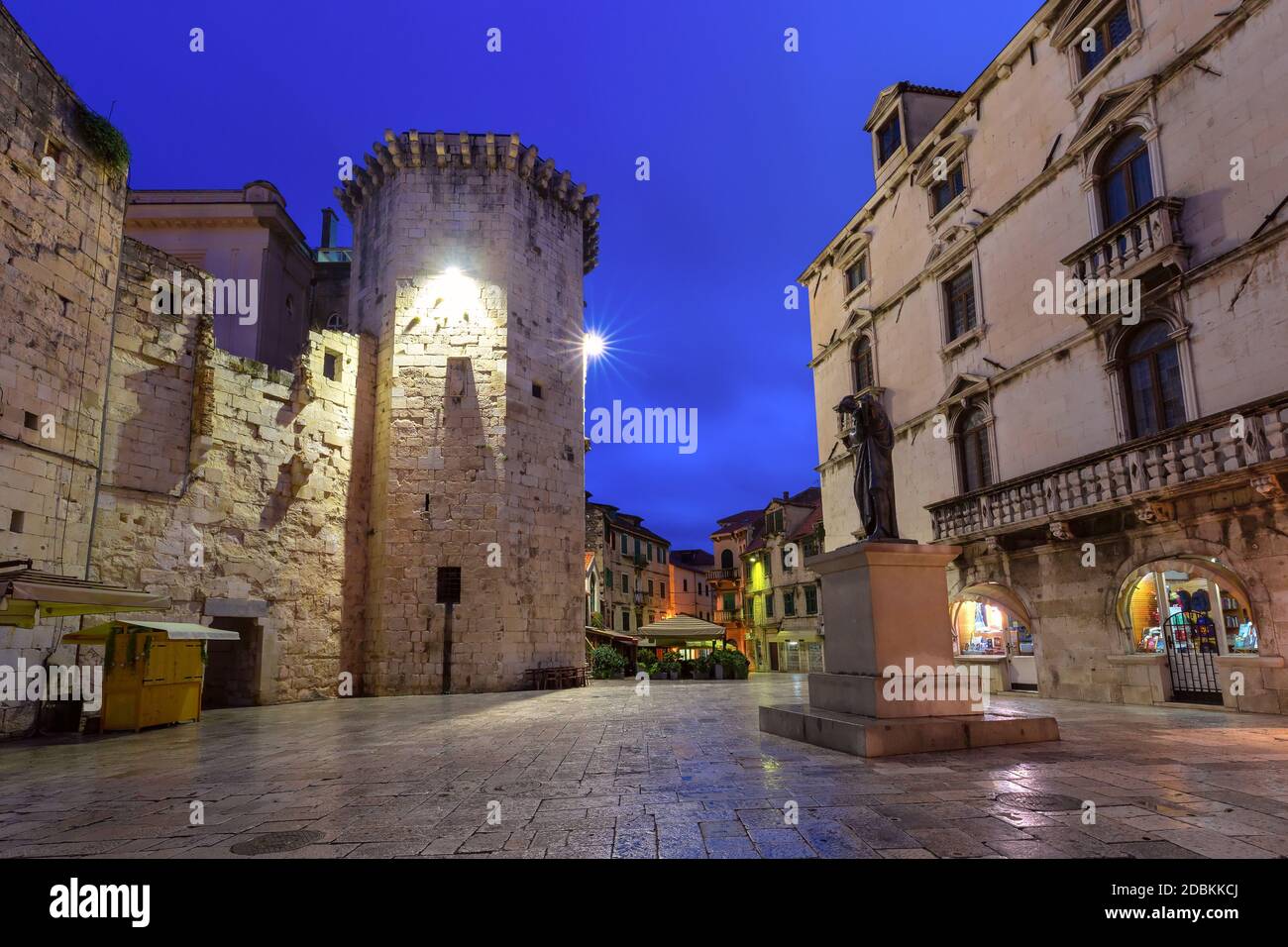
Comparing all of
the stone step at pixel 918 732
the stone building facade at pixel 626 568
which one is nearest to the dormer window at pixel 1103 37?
the stone step at pixel 918 732

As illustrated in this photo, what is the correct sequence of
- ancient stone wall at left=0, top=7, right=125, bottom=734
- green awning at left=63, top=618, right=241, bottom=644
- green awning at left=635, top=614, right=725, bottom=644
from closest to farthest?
green awning at left=63, top=618, right=241, bottom=644 < ancient stone wall at left=0, top=7, right=125, bottom=734 < green awning at left=635, top=614, right=725, bottom=644

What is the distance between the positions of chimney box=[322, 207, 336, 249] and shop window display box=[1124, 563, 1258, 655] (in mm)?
31512

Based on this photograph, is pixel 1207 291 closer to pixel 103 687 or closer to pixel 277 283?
pixel 103 687

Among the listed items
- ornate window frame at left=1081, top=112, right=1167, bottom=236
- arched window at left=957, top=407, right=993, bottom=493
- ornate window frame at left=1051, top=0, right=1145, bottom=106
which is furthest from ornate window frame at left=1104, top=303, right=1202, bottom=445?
ornate window frame at left=1051, top=0, right=1145, bottom=106

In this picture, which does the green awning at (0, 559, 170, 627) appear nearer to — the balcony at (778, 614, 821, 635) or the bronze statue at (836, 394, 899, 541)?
the bronze statue at (836, 394, 899, 541)

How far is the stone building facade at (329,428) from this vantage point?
12.6 m

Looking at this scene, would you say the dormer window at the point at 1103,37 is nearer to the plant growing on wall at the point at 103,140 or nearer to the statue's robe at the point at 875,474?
the statue's robe at the point at 875,474

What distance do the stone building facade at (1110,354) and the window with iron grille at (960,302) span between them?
6 cm

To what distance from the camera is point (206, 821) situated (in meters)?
4.88

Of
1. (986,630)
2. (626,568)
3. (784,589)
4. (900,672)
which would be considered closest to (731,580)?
(626,568)

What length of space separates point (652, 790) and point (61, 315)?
14149 mm

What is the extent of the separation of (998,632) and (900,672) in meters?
13.3

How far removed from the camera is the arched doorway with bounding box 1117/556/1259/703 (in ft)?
40.4
